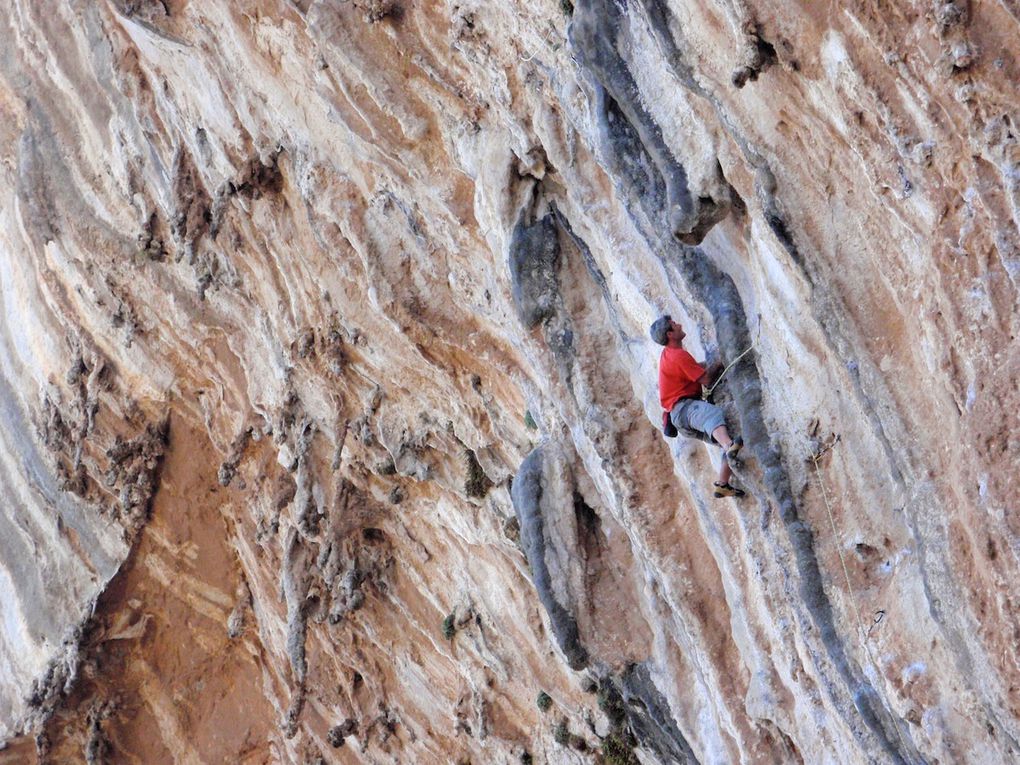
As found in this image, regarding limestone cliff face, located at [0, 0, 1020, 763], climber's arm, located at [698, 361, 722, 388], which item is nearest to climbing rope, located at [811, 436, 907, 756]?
limestone cliff face, located at [0, 0, 1020, 763]

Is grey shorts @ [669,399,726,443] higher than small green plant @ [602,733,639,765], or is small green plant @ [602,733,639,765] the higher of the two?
grey shorts @ [669,399,726,443]

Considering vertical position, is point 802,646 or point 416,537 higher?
point 802,646

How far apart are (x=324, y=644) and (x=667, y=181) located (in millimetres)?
9972

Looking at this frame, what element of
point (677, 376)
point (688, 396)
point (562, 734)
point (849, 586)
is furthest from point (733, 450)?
point (562, 734)

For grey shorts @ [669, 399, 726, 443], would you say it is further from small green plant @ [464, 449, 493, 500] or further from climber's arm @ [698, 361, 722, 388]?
small green plant @ [464, 449, 493, 500]

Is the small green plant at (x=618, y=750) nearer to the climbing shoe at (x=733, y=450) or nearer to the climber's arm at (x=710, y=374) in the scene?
Answer: the climbing shoe at (x=733, y=450)

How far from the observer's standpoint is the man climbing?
27.3 ft

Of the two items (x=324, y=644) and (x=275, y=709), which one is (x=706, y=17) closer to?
(x=324, y=644)

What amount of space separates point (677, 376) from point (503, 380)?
134 inches

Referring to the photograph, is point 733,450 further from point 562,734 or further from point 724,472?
point 562,734

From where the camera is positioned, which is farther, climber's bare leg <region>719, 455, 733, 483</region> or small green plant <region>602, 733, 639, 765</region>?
small green plant <region>602, 733, 639, 765</region>

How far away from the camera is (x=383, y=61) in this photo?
11.7 m

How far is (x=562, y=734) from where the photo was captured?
40.7ft

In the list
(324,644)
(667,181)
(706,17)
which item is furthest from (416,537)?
(706,17)
